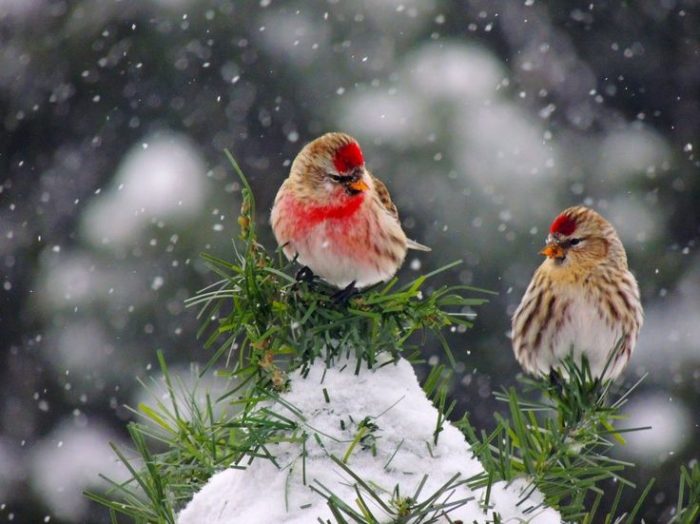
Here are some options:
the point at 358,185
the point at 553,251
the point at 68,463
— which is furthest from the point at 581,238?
the point at 68,463

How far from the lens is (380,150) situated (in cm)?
489

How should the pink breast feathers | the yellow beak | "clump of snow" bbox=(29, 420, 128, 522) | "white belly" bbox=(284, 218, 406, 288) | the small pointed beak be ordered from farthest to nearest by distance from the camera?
"clump of snow" bbox=(29, 420, 128, 522) < the yellow beak < the pink breast feathers < the small pointed beak < "white belly" bbox=(284, 218, 406, 288)

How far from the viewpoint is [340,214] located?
8.64ft

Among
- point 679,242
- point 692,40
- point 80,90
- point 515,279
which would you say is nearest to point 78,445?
point 80,90

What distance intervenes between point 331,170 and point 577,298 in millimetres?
660

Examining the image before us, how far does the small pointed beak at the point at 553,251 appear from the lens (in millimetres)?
2406

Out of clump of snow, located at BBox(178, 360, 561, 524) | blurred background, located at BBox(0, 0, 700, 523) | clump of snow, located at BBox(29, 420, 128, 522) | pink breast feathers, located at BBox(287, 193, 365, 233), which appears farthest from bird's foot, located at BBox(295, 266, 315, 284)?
clump of snow, located at BBox(29, 420, 128, 522)

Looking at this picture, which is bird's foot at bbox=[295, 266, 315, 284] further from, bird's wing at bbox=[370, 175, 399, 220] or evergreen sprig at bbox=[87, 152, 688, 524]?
bird's wing at bbox=[370, 175, 399, 220]

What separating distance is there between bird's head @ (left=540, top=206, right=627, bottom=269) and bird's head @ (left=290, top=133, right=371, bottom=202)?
1.57 feet

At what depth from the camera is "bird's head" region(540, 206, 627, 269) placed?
8.48ft

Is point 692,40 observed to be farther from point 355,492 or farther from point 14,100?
point 355,492

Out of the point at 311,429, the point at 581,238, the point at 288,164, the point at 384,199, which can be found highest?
the point at 311,429

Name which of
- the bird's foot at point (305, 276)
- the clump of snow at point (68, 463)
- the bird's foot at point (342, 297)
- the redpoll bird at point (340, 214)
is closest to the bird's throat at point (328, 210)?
the redpoll bird at point (340, 214)

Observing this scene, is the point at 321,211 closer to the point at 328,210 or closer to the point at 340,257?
the point at 328,210
